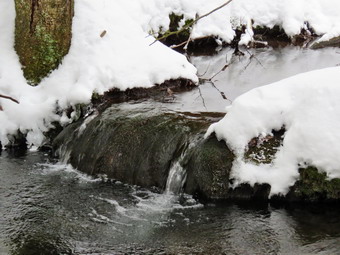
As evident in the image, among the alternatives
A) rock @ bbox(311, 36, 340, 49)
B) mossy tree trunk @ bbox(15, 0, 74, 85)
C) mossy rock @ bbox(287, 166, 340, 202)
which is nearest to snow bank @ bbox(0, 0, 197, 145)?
mossy tree trunk @ bbox(15, 0, 74, 85)

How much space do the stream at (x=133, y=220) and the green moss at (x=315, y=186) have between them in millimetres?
133

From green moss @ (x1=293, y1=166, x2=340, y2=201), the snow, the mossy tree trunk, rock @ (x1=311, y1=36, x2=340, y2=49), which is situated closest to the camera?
green moss @ (x1=293, y1=166, x2=340, y2=201)

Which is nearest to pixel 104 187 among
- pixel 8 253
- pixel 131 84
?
pixel 8 253

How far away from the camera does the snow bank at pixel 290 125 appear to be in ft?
15.9

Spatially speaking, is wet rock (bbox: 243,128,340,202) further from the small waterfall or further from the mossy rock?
the small waterfall

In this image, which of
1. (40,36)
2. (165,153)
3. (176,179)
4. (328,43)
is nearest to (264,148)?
(176,179)

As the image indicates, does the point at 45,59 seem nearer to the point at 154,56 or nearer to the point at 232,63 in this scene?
the point at 154,56

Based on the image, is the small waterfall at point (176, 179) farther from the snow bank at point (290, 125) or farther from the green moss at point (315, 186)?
the green moss at point (315, 186)

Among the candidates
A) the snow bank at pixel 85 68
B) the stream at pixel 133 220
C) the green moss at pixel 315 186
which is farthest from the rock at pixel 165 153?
the snow bank at pixel 85 68

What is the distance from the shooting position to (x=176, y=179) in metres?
5.64

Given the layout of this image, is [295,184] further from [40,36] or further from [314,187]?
[40,36]

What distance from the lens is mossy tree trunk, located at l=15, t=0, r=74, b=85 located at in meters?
8.05

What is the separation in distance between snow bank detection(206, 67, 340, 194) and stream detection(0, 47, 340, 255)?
1.38 ft

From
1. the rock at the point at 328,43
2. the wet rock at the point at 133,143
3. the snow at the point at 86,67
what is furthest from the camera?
the rock at the point at 328,43
